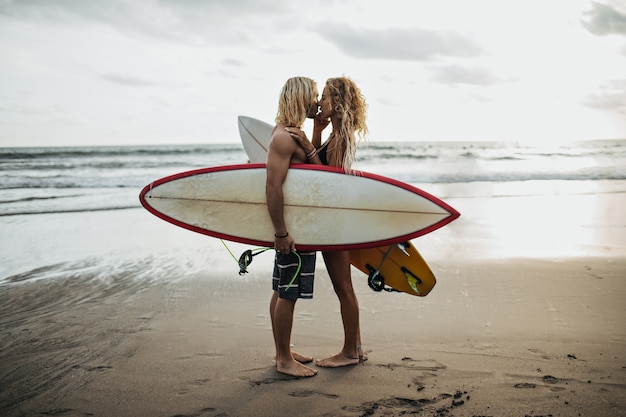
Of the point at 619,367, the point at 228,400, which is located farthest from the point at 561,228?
the point at 228,400

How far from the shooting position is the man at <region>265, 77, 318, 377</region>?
2.70 metres

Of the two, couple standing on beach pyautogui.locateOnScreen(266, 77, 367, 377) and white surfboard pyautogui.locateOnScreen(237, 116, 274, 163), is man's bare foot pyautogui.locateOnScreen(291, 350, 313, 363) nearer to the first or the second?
couple standing on beach pyautogui.locateOnScreen(266, 77, 367, 377)

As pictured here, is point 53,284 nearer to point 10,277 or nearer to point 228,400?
point 10,277

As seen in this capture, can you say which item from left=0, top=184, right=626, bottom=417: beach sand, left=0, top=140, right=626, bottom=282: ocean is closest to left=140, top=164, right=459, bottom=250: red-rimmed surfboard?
left=0, top=184, right=626, bottom=417: beach sand

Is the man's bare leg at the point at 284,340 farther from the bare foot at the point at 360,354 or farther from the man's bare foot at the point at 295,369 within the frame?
the bare foot at the point at 360,354

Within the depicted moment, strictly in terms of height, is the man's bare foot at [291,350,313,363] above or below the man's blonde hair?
below

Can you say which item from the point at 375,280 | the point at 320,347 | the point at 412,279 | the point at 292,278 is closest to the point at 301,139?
the point at 292,278

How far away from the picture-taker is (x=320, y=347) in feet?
10.8

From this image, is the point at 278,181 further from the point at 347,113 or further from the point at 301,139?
the point at 347,113

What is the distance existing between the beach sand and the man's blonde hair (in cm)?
136

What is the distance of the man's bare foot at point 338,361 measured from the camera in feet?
9.52

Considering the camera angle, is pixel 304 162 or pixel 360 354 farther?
pixel 360 354

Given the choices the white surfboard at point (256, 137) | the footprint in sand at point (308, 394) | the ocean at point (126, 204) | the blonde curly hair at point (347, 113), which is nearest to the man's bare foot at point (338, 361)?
the footprint in sand at point (308, 394)

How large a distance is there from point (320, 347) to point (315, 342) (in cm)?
9
